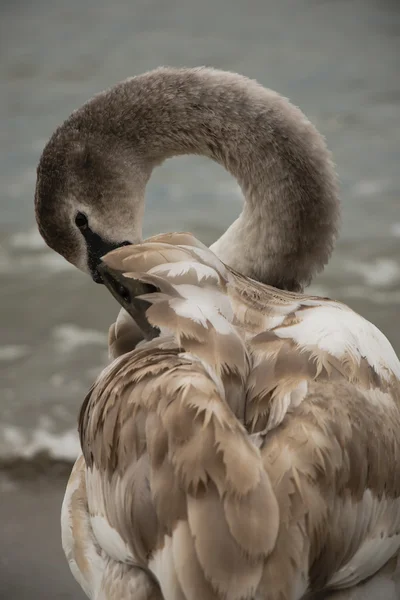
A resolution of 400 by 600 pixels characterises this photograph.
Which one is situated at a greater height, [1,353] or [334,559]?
[1,353]

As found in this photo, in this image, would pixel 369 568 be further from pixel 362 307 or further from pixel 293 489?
pixel 362 307

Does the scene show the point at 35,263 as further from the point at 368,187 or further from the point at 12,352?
the point at 368,187

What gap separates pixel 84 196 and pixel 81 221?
0.07 m

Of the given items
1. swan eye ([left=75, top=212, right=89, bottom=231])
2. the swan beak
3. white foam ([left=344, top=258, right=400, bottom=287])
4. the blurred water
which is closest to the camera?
the swan beak

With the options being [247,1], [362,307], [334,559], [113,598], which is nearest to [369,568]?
[334,559]

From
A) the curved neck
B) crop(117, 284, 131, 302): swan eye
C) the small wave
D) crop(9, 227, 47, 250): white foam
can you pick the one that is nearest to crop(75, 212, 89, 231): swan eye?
the curved neck

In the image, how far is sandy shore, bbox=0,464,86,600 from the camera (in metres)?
2.62

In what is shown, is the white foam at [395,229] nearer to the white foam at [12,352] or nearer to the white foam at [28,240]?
the white foam at [28,240]

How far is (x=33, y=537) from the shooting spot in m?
2.84

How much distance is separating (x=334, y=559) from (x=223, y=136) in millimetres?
1386

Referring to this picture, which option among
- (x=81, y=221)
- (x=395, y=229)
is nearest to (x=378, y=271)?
(x=395, y=229)

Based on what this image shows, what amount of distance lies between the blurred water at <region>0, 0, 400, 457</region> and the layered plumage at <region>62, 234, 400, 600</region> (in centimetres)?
141

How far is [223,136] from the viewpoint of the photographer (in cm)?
272

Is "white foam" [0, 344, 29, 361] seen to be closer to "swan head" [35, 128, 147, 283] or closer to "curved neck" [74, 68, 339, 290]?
"swan head" [35, 128, 147, 283]
